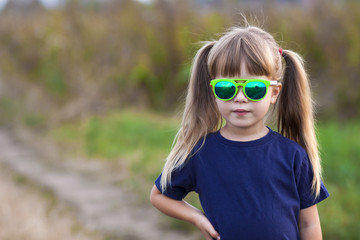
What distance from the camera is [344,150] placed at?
209 inches

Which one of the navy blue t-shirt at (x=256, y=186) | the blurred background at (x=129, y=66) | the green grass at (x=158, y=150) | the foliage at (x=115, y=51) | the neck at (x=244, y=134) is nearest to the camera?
the navy blue t-shirt at (x=256, y=186)

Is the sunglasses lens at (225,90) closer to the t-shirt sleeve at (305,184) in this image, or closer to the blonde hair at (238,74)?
the blonde hair at (238,74)

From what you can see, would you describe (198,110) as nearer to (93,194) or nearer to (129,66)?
(93,194)

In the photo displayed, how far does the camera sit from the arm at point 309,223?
5.35ft

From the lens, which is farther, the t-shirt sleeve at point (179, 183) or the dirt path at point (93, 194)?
the dirt path at point (93, 194)

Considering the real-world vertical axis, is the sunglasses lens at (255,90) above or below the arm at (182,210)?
above

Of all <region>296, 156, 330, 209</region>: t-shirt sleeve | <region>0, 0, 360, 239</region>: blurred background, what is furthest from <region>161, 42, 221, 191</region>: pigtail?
<region>0, 0, 360, 239</region>: blurred background

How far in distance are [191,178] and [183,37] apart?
26.1 ft

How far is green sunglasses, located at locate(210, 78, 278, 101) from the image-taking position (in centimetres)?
157

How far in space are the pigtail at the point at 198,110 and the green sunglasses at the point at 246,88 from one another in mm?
213

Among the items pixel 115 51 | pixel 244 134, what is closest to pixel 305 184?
pixel 244 134

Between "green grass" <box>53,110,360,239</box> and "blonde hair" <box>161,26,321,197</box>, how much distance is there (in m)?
0.86

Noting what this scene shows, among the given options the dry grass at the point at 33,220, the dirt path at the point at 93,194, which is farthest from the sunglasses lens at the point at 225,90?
the dirt path at the point at 93,194

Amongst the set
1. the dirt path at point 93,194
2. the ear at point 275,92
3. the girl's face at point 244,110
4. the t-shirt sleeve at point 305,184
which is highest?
the ear at point 275,92
